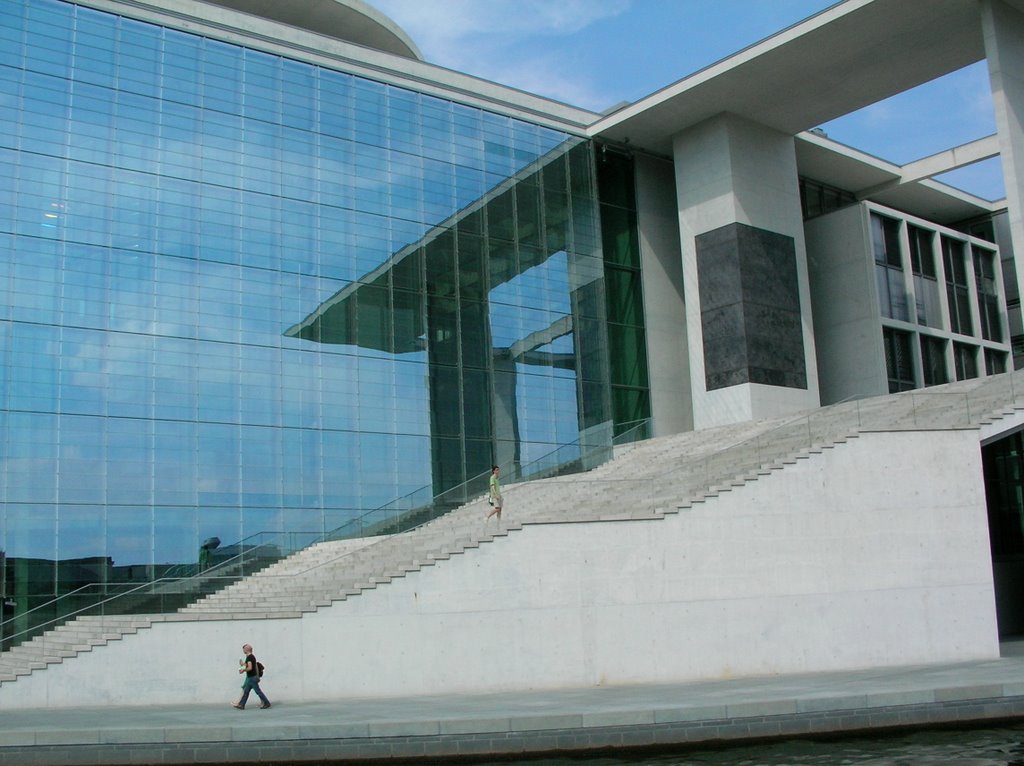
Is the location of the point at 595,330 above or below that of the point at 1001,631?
above

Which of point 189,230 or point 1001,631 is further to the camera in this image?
point 1001,631

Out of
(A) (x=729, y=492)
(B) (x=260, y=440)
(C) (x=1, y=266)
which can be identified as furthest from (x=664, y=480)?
(C) (x=1, y=266)

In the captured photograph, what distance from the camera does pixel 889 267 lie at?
43750mm

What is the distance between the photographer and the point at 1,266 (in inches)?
1089

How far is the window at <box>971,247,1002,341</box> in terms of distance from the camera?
48000 mm

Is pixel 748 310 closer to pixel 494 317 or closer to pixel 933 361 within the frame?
pixel 494 317

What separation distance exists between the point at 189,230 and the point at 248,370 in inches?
167

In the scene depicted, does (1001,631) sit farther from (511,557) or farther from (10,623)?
(10,623)

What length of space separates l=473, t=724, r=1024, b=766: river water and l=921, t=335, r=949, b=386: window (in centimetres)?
3104

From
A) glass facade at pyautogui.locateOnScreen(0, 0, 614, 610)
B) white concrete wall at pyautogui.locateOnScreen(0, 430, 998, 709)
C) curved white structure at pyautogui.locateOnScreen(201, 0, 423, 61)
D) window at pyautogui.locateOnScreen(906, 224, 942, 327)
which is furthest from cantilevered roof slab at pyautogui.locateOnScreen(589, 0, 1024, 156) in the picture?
white concrete wall at pyautogui.locateOnScreen(0, 430, 998, 709)

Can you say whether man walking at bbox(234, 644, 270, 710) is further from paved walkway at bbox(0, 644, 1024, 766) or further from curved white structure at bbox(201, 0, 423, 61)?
curved white structure at bbox(201, 0, 423, 61)

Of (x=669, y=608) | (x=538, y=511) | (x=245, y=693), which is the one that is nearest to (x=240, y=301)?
(x=538, y=511)

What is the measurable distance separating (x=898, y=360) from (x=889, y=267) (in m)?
3.76

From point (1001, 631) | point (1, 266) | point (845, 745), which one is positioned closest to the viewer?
point (845, 745)
